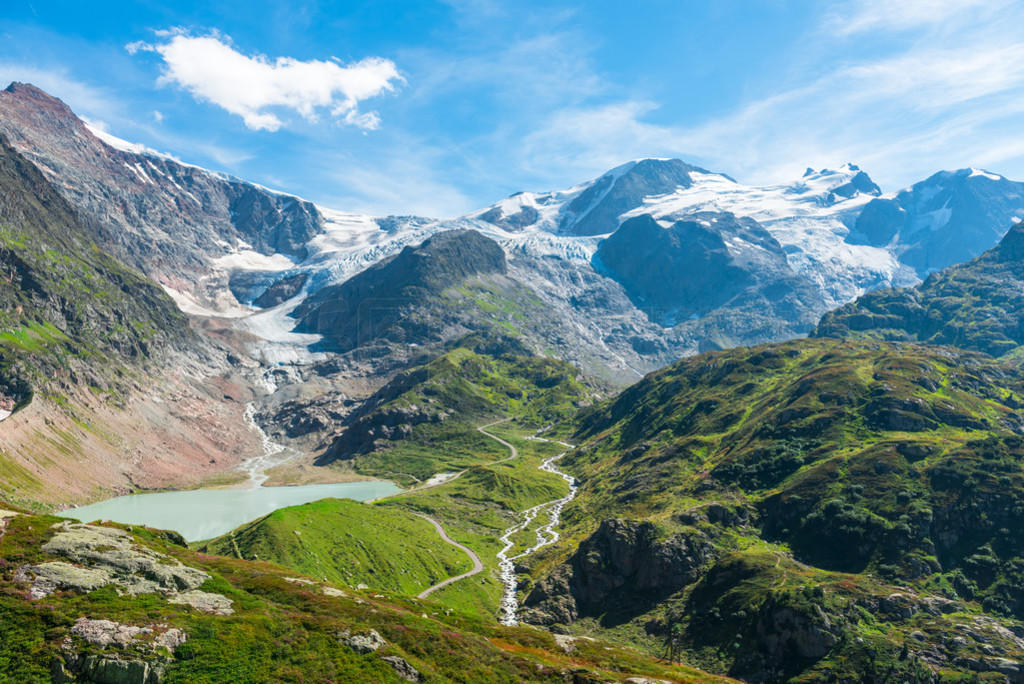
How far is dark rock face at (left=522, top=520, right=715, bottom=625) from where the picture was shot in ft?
435

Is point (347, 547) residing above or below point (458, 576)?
above

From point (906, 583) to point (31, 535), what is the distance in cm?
14296

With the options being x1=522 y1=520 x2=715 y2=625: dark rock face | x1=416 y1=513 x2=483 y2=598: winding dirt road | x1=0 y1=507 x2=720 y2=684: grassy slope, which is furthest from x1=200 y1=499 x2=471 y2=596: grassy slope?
x1=0 y1=507 x2=720 y2=684: grassy slope

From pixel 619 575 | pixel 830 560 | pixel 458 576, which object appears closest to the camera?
pixel 830 560

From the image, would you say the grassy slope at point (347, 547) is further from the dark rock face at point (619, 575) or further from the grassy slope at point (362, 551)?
the dark rock face at point (619, 575)

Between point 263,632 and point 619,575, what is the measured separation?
4012 inches

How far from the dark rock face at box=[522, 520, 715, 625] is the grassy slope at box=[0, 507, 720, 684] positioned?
175 ft

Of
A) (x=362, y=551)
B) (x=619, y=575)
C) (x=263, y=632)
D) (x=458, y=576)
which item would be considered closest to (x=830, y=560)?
(x=619, y=575)

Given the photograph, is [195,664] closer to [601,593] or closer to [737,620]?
[737,620]

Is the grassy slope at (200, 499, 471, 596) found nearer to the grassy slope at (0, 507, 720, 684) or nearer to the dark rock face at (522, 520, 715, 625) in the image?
the dark rock face at (522, 520, 715, 625)

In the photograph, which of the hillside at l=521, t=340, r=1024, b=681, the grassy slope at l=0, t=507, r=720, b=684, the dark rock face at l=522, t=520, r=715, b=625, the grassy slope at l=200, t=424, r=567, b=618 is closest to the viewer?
the grassy slope at l=0, t=507, r=720, b=684

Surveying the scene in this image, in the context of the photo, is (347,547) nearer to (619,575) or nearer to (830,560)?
(619,575)

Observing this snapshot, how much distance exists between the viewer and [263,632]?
54.9 metres

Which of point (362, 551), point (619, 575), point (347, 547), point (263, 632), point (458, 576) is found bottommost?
point (458, 576)
